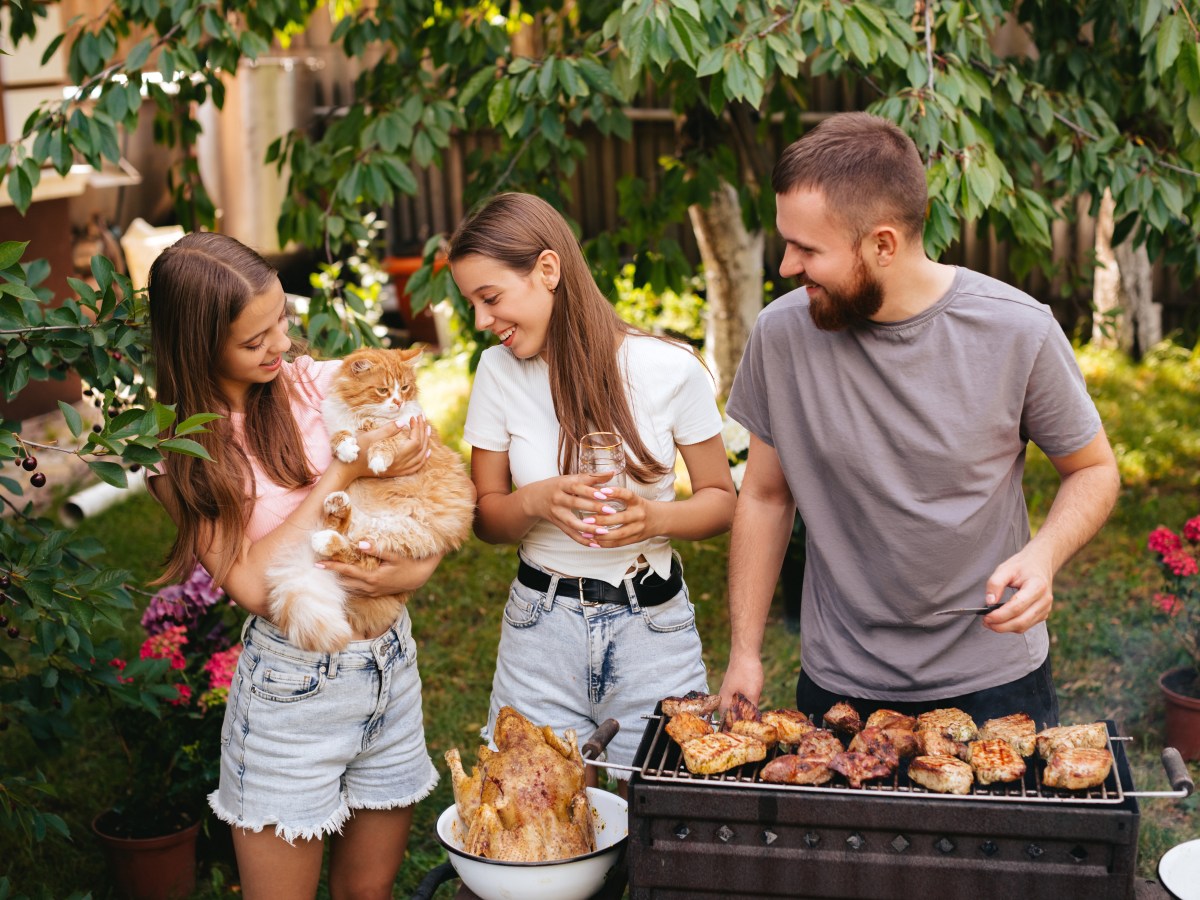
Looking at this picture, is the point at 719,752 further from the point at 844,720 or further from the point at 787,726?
the point at 844,720

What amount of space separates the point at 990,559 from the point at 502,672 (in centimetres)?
115

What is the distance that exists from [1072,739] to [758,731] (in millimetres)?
568

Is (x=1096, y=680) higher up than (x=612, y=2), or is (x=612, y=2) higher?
(x=612, y=2)

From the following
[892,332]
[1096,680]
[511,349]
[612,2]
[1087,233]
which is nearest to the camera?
[892,332]

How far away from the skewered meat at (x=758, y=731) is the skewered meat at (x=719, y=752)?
0.03 metres

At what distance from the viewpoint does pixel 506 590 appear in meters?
6.38

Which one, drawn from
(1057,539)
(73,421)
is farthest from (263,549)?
(1057,539)

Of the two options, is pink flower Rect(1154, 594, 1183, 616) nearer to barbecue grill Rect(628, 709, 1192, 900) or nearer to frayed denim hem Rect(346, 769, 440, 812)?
barbecue grill Rect(628, 709, 1192, 900)

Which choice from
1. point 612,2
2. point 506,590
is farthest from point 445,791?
point 612,2

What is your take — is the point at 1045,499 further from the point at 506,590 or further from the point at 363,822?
the point at 363,822

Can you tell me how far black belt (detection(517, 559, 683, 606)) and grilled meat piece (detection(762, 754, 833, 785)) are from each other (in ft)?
2.34

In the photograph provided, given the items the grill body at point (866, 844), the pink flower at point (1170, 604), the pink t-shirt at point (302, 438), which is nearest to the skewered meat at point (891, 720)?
the grill body at point (866, 844)

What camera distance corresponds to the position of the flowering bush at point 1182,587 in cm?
454

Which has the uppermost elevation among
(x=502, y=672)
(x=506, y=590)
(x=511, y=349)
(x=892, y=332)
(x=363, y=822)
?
(x=892, y=332)
